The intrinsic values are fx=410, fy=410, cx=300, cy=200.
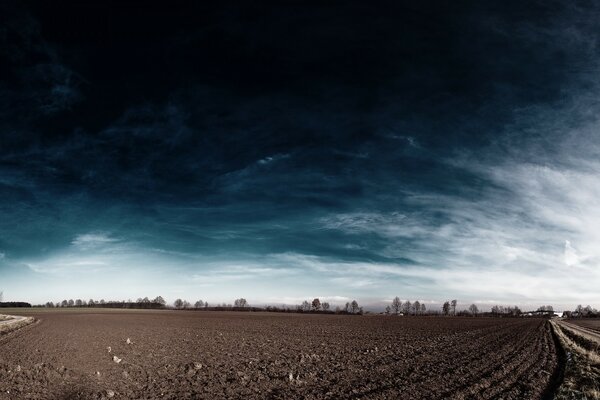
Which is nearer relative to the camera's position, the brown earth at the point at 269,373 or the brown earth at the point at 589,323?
the brown earth at the point at 269,373

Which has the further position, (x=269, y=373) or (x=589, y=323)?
(x=589, y=323)

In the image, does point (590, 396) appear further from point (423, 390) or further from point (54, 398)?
point (54, 398)

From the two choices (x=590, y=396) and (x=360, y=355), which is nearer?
(x=590, y=396)

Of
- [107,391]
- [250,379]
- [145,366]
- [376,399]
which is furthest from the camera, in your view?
[145,366]

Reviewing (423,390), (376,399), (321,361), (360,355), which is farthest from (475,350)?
(376,399)

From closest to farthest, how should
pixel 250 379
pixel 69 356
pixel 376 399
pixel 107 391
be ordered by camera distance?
pixel 376 399
pixel 107 391
pixel 250 379
pixel 69 356

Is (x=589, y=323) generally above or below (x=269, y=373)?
below

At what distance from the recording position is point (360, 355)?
28.1 m

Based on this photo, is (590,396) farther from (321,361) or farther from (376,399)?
(321,361)

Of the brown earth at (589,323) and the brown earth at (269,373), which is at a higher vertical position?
the brown earth at (269,373)

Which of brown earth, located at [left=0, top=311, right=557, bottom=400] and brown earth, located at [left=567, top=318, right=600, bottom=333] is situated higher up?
brown earth, located at [left=0, top=311, right=557, bottom=400]

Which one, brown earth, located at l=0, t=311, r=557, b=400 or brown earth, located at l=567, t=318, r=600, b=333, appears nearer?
brown earth, located at l=0, t=311, r=557, b=400

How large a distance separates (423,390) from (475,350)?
18587 millimetres

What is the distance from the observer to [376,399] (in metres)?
15.2
